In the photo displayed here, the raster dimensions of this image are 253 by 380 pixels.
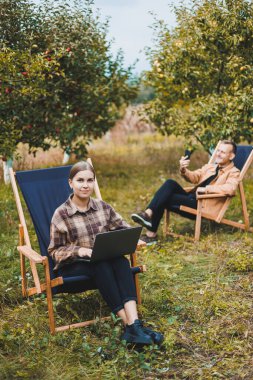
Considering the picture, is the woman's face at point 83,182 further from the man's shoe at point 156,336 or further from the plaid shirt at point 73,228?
the man's shoe at point 156,336

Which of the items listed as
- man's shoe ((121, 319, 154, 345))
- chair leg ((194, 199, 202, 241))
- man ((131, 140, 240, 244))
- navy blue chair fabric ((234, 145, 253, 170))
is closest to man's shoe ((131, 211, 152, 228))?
man ((131, 140, 240, 244))

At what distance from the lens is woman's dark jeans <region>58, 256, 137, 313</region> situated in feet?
12.3

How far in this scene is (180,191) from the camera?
6.46 m

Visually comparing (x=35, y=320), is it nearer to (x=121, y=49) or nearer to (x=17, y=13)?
(x=17, y=13)

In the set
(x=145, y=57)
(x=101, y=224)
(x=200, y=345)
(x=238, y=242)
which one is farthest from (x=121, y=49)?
(x=200, y=345)

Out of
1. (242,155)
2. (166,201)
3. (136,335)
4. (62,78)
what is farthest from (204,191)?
(62,78)

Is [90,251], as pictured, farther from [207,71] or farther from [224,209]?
[207,71]

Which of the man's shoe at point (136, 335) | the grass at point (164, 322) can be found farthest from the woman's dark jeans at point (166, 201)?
the man's shoe at point (136, 335)

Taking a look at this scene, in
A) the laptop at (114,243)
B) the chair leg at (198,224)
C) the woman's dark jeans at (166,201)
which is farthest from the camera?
the woman's dark jeans at (166,201)

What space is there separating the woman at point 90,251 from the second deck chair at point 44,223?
123 mm

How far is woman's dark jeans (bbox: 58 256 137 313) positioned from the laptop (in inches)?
2.0

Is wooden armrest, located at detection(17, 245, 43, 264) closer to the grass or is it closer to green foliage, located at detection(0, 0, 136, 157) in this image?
the grass

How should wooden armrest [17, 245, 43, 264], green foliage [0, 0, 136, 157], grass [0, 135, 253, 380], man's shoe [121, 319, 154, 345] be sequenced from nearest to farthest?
grass [0, 135, 253, 380]
man's shoe [121, 319, 154, 345]
wooden armrest [17, 245, 43, 264]
green foliage [0, 0, 136, 157]

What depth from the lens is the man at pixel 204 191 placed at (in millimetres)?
6203
